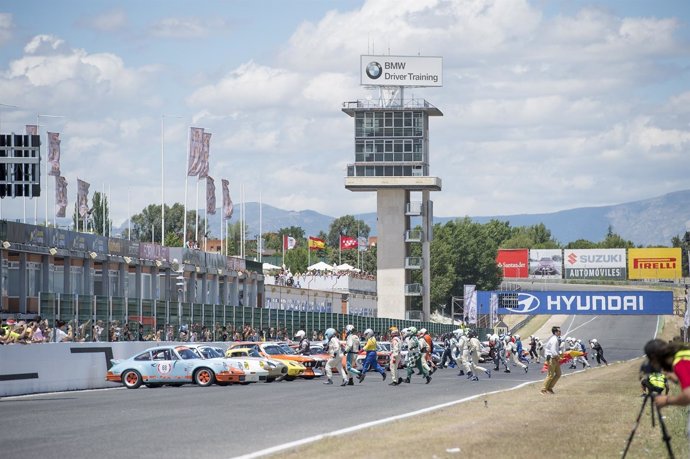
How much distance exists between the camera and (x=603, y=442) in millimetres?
16641

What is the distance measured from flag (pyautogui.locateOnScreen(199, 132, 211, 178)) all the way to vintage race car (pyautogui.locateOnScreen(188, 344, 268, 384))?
27.5 metres

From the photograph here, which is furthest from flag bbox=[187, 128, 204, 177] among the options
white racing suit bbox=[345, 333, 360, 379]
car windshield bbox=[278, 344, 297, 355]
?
white racing suit bbox=[345, 333, 360, 379]

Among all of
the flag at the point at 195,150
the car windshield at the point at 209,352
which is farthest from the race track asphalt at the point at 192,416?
the flag at the point at 195,150

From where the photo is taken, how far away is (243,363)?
3572 cm

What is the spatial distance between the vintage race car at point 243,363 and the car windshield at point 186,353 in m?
0.48

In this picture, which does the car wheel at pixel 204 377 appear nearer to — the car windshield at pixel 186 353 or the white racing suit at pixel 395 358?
→ the car windshield at pixel 186 353

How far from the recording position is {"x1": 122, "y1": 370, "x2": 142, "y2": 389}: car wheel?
33.6 meters

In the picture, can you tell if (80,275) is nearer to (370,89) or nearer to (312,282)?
(312,282)

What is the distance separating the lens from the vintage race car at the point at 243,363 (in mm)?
35500

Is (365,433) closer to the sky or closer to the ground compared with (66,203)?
closer to the ground

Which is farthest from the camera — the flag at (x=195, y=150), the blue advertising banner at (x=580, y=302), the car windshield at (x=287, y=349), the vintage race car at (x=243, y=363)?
the blue advertising banner at (x=580, y=302)

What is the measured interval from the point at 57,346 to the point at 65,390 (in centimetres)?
115

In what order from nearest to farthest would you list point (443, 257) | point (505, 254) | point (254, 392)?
point (254, 392), point (443, 257), point (505, 254)

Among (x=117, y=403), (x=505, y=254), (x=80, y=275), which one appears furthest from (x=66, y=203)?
(x=505, y=254)
